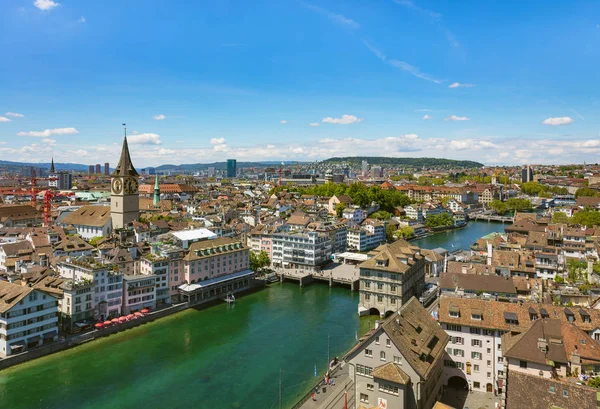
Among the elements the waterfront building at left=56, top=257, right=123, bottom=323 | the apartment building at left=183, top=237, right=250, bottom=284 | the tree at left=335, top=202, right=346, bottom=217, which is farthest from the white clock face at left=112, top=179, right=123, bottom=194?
the tree at left=335, top=202, right=346, bottom=217

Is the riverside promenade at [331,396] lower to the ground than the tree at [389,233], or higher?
lower

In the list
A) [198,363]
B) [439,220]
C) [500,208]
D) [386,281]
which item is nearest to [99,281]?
[198,363]

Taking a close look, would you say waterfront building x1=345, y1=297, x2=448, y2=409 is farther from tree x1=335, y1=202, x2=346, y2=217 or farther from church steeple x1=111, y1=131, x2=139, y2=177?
tree x1=335, y1=202, x2=346, y2=217

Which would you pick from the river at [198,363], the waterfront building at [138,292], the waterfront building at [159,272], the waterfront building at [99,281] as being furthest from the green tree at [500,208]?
the waterfront building at [99,281]

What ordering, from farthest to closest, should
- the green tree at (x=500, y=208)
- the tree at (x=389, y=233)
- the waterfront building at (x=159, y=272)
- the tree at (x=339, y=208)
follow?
the green tree at (x=500, y=208) → the tree at (x=339, y=208) → the tree at (x=389, y=233) → the waterfront building at (x=159, y=272)

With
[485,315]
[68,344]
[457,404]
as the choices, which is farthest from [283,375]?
[68,344]

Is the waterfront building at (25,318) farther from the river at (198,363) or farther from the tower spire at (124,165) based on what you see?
the tower spire at (124,165)
